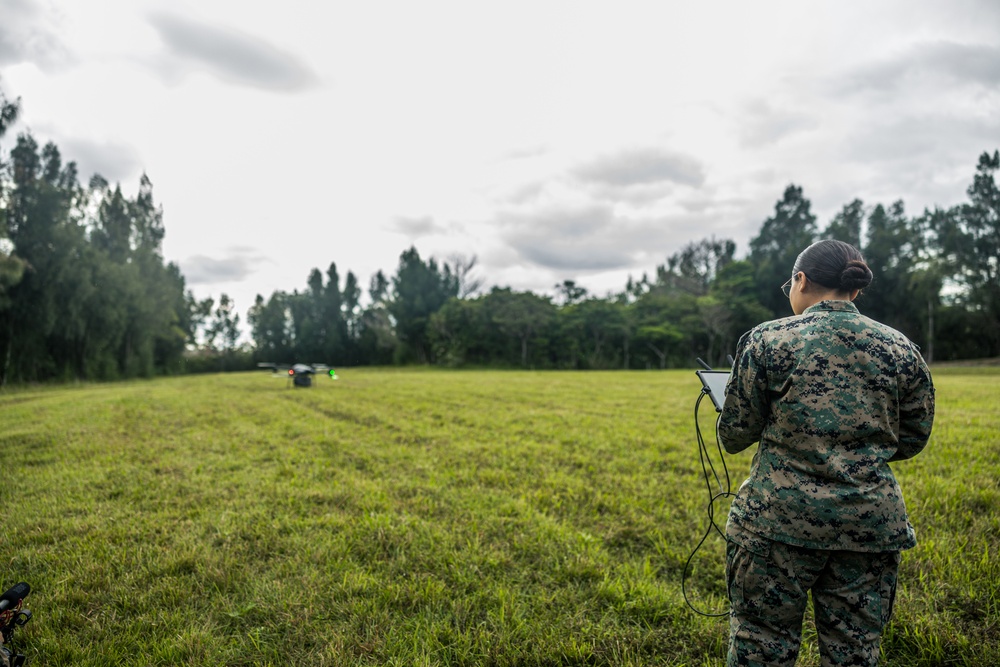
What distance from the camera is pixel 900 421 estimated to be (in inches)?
75.0

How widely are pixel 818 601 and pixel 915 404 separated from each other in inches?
34.0

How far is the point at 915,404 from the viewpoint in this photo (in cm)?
183

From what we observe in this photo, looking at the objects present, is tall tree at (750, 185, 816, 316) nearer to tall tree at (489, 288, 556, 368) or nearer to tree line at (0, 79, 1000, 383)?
tree line at (0, 79, 1000, 383)

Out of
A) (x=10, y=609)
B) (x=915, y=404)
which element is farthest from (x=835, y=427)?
(x=10, y=609)

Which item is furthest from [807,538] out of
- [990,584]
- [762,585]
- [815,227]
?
[815,227]

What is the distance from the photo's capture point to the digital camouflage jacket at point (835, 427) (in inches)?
67.4

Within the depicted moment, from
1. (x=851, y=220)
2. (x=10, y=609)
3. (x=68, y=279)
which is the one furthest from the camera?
(x=851, y=220)

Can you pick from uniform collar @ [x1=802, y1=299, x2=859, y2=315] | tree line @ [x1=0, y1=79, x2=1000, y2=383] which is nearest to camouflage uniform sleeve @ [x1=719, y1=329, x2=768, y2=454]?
uniform collar @ [x1=802, y1=299, x2=859, y2=315]

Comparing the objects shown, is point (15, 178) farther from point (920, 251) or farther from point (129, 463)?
point (920, 251)

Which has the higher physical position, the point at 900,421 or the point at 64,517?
the point at 900,421

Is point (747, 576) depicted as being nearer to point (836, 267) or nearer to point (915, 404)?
point (915, 404)

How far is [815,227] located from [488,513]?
60541mm

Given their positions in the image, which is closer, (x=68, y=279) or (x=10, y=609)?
(x=10, y=609)

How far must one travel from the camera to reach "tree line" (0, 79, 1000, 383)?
25031 mm
